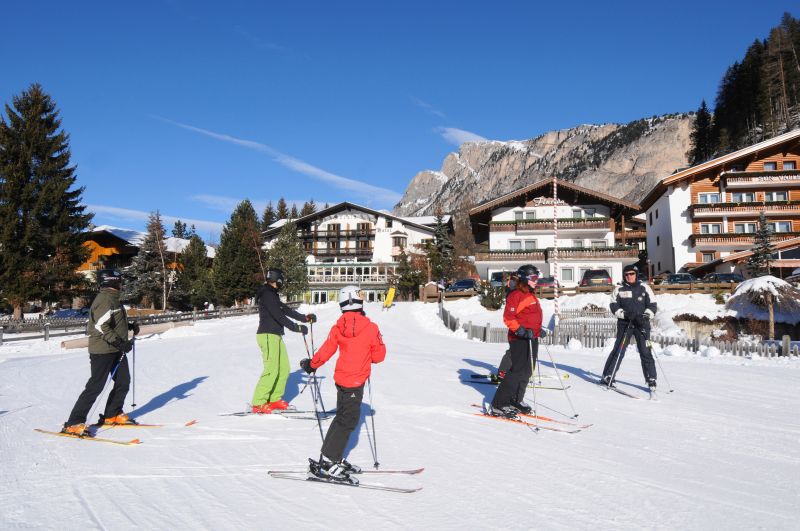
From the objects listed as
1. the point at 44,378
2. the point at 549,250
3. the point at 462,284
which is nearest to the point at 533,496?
the point at 44,378

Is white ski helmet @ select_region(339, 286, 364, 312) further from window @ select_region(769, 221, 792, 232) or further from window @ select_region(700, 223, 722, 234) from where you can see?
window @ select_region(769, 221, 792, 232)

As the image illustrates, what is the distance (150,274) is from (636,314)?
169 feet

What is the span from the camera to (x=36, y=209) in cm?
3531

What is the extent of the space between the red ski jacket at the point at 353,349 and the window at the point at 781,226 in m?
48.5

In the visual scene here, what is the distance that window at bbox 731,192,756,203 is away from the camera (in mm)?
43534

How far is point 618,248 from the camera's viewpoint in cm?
4122

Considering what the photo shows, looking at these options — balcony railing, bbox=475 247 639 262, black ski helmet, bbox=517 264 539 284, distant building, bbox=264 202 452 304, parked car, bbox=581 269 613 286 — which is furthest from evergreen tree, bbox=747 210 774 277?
distant building, bbox=264 202 452 304

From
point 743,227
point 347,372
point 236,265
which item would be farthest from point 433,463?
point 236,265

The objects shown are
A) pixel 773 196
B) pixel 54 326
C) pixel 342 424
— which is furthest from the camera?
pixel 773 196

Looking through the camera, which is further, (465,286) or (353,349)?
(465,286)

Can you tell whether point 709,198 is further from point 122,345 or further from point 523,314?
point 122,345

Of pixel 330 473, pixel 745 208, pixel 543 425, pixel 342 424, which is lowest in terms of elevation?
pixel 543 425

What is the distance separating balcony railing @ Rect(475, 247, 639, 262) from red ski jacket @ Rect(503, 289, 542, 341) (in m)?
35.6

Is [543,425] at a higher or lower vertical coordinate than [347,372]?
lower
